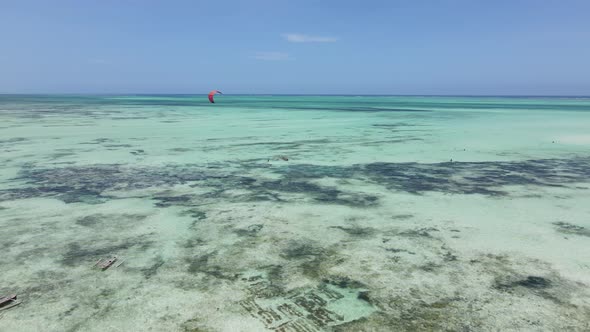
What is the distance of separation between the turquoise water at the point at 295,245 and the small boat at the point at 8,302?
0.32ft

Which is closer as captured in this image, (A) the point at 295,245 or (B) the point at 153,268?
(B) the point at 153,268

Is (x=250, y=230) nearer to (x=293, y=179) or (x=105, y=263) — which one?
(x=105, y=263)

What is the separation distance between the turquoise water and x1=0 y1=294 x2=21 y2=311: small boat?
0.32 feet

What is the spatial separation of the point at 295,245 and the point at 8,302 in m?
3.12

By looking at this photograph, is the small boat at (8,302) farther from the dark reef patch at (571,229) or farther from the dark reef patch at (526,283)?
the dark reef patch at (571,229)

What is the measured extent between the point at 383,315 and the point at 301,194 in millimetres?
4595

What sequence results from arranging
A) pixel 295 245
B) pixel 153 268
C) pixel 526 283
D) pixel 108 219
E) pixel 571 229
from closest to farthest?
pixel 526 283
pixel 153 268
pixel 295 245
pixel 571 229
pixel 108 219

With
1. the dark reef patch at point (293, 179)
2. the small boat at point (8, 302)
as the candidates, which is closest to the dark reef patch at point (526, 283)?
the dark reef patch at point (293, 179)

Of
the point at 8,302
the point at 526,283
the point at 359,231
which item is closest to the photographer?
the point at 8,302

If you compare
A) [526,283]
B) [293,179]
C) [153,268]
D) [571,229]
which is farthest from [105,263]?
[571,229]

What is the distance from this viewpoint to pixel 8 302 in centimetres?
408

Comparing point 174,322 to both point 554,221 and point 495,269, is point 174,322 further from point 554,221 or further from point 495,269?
point 554,221

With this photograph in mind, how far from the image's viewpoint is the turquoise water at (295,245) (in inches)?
155

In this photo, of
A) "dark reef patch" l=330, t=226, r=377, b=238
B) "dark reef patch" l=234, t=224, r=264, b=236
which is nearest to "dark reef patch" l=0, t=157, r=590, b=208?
"dark reef patch" l=330, t=226, r=377, b=238
